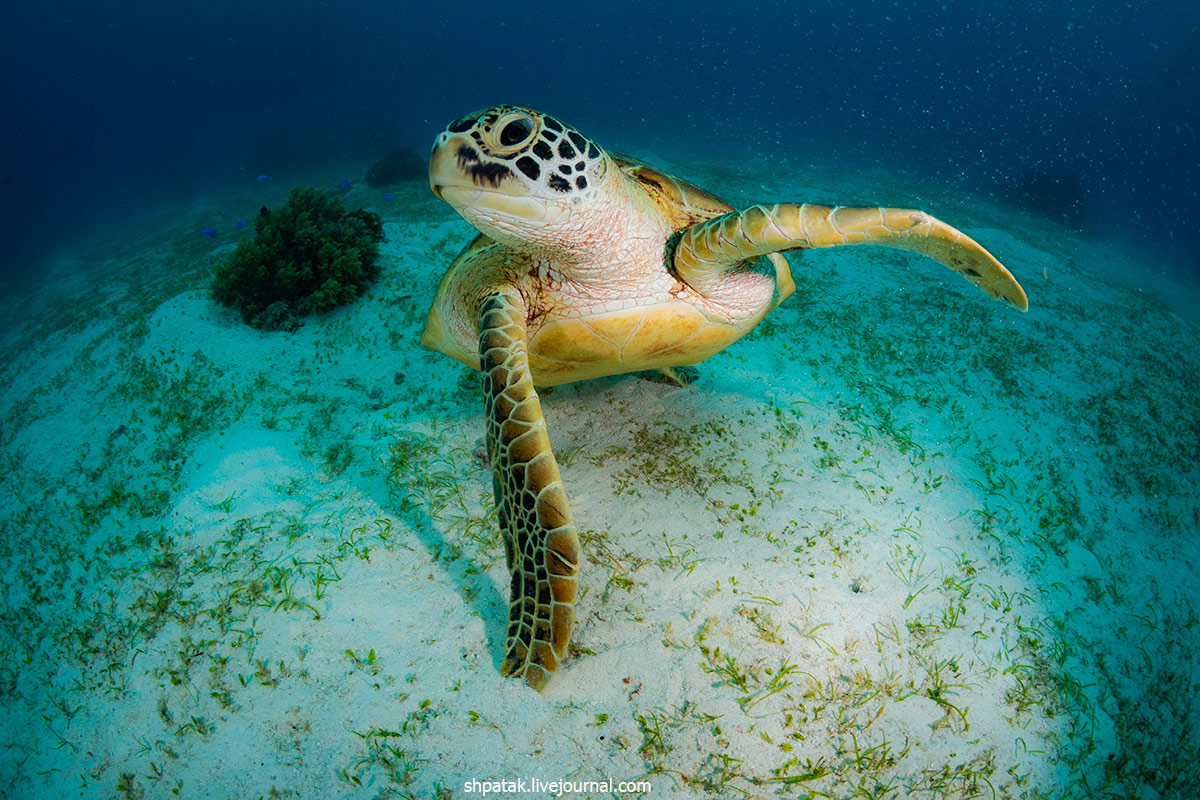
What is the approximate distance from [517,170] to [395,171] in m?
15.2

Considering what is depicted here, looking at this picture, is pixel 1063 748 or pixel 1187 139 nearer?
pixel 1063 748

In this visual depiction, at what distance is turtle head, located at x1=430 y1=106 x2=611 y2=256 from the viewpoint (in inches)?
84.5

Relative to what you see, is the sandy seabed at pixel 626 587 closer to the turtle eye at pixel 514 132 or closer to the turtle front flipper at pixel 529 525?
the turtle front flipper at pixel 529 525

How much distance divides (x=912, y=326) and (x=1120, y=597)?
347 centimetres

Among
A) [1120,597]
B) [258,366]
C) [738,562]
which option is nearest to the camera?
[738,562]

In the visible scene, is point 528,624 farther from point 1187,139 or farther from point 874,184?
point 1187,139

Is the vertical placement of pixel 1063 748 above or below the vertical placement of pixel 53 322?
above

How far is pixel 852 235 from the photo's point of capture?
2.21 metres

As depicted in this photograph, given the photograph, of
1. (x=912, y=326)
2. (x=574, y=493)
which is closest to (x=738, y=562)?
(x=574, y=493)

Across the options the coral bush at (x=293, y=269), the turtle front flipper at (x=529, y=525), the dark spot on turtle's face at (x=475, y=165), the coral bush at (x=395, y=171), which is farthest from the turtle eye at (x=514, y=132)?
the coral bush at (x=395, y=171)

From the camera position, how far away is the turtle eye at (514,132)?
7.10 feet

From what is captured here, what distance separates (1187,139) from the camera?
151ft

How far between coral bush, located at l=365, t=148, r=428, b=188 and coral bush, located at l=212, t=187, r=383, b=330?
9.43 metres

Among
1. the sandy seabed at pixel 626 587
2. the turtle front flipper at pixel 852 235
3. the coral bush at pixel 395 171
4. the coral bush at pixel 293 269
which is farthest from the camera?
the coral bush at pixel 395 171
